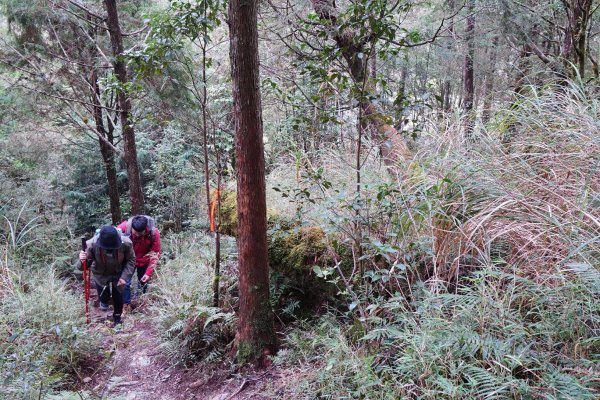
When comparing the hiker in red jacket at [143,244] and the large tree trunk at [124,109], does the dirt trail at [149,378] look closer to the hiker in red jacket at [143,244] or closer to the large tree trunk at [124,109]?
the hiker in red jacket at [143,244]

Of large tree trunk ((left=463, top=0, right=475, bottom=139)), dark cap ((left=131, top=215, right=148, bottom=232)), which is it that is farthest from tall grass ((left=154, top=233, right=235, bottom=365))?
large tree trunk ((left=463, top=0, right=475, bottom=139))

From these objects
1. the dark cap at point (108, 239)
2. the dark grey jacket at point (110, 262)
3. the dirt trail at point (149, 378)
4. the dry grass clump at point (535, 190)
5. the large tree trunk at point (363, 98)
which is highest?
the large tree trunk at point (363, 98)

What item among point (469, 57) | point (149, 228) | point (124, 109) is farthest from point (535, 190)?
point (124, 109)

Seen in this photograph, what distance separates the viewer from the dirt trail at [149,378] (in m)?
3.75

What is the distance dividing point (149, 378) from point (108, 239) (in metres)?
2.26

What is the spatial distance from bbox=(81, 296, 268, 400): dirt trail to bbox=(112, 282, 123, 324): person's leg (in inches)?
24.0

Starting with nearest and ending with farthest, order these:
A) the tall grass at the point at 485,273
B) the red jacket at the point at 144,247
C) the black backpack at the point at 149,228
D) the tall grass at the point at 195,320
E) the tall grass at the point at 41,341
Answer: the tall grass at the point at 485,273 → the tall grass at the point at 41,341 → the tall grass at the point at 195,320 → the black backpack at the point at 149,228 → the red jacket at the point at 144,247

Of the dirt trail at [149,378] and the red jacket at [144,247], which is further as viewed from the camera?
the red jacket at [144,247]

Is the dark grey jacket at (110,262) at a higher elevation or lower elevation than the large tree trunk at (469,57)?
lower

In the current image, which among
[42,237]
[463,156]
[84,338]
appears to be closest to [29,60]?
[42,237]

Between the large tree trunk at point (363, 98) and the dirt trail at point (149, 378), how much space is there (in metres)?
2.61

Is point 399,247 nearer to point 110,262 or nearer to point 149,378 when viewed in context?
point 149,378

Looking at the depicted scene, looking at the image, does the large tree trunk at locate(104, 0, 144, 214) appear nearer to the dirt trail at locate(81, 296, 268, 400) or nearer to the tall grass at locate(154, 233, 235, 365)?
the tall grass at locate(154, 233, 235, 365)

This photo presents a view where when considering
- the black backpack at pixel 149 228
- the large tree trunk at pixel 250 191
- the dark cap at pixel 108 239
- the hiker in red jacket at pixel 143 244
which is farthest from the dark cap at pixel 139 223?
the large tree trunk at pixel 250 191
